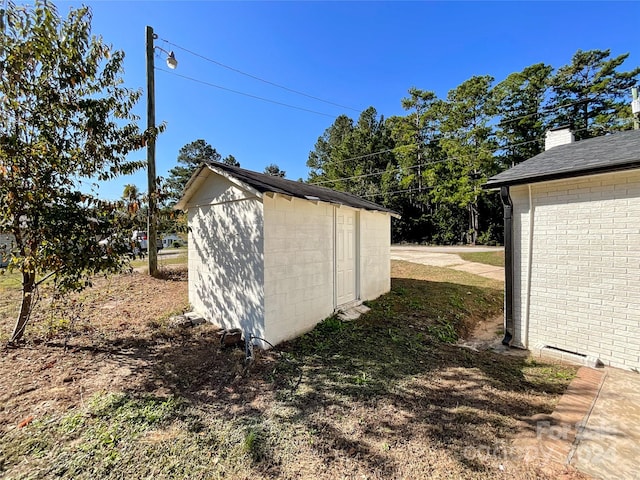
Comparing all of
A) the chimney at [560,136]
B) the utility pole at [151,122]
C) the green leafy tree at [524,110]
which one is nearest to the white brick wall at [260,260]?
the utility pole at [151,122]

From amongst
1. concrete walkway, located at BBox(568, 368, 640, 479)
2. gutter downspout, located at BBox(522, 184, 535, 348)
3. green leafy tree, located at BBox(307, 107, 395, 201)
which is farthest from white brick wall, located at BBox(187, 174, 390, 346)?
green leafy tree, located at BBox(307, 107, 395, 201)

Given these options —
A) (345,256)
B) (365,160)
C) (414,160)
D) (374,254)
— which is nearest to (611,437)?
(345,256)

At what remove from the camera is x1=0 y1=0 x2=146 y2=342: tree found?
3830 millimetres

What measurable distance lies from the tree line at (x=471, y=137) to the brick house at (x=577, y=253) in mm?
22877

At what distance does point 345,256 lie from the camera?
6.91m

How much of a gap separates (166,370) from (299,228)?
322cm

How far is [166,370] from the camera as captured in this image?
13.3 ft

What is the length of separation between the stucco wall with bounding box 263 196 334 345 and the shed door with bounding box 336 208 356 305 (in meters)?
0.36

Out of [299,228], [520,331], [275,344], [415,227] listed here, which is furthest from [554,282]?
[415,227]

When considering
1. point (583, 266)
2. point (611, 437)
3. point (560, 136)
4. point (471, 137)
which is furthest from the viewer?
point (471, 137)

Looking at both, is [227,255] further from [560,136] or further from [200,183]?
[560,136]

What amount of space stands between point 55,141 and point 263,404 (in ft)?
16.6

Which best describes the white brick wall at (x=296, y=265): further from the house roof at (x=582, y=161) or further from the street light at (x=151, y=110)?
the street light at (x=151, y=110)

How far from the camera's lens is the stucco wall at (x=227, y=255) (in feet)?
16.0
